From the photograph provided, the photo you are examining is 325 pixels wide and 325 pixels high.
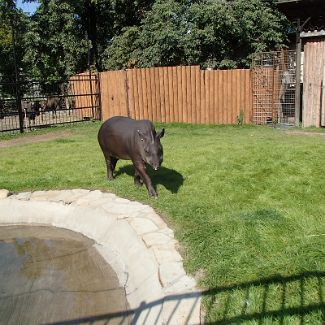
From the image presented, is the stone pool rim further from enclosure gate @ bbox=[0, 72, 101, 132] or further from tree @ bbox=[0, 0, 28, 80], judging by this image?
tree @ bbox=[0, 0, 28, 80]

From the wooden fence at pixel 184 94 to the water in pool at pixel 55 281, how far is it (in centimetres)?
890

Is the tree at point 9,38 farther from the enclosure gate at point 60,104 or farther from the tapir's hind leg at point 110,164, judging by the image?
the tapir's hind leg at point 110,164

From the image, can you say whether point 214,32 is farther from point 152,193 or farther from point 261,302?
point 261,302

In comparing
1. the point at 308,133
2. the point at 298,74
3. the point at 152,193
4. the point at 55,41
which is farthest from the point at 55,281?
the point at 55,41

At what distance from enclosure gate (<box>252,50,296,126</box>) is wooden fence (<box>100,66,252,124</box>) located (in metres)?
0.28

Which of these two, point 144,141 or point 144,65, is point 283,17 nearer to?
point 144,65

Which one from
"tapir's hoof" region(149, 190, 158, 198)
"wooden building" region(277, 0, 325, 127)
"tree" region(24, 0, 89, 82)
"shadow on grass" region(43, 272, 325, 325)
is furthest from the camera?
"tree" region(24, 0, 89, 82)

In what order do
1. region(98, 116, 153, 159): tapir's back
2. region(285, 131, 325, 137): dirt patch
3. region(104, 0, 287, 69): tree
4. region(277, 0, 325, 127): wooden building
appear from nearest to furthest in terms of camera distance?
region(98, 116, 153, 159): tapir's back < region(285, 131, 325, 137): dirt patch < region(277, 0, 325, 127): wooden building < region(104, 0, 287, 69): tree

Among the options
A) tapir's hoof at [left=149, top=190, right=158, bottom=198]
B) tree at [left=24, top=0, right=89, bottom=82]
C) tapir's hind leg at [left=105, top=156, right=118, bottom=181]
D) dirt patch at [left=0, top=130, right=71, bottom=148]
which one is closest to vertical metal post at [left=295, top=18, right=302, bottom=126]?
dirt patch at [left=0, top=130, right=71, bottom=148]

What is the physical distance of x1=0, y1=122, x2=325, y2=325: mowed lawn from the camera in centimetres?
382

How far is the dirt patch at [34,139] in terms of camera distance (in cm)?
1298

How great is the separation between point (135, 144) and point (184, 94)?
851 cm

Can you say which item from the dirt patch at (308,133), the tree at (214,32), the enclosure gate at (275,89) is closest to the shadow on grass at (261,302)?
the dirt patch at (308,133)

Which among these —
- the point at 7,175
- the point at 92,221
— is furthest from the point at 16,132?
the point at 92,221
